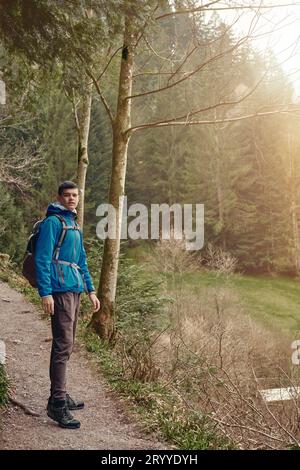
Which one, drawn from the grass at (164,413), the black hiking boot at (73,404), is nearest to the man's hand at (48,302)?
the black hiking boot at (73,404)

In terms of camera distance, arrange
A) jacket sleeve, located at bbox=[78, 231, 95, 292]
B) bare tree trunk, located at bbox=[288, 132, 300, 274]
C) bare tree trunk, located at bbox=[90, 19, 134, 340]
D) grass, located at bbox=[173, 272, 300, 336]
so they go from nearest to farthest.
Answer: jacket sleeve, located at bbox=[78, 231, 95, 292] → bare tree trunk, located at bbox=[90, 19, 134, 340] → grass, located at bbox=[173, 272, 300, 336] → bare tree trunk, located at bbox=[288, 132, 300, 274]

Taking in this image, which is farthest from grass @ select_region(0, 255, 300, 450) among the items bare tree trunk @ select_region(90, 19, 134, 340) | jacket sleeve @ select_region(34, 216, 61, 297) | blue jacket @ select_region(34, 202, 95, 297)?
jacket sleeve @ select_region(34, 216, 61, 297)

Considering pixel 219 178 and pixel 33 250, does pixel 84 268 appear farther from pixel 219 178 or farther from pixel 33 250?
pixel 219 178

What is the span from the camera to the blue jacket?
3.66 m

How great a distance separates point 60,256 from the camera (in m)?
3.81

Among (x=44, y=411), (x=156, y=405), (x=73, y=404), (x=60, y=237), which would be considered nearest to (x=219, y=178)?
(x=156, y=405)

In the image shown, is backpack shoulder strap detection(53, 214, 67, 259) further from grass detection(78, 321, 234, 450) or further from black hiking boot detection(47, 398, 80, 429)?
grass detection(78, 321, 234, 450)

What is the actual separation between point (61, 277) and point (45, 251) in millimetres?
260

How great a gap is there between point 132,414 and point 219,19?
5.51 meters

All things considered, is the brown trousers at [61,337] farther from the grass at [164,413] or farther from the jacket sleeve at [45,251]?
the grass at [164,413]

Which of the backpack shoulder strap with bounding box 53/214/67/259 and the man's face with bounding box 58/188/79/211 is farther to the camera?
the man's face with bounding box 58/188/79/211

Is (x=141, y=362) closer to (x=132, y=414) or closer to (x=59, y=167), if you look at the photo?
(x=132, y=414)

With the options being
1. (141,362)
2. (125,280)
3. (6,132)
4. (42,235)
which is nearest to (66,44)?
(42,235)

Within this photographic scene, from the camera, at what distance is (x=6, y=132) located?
78.4 ft
